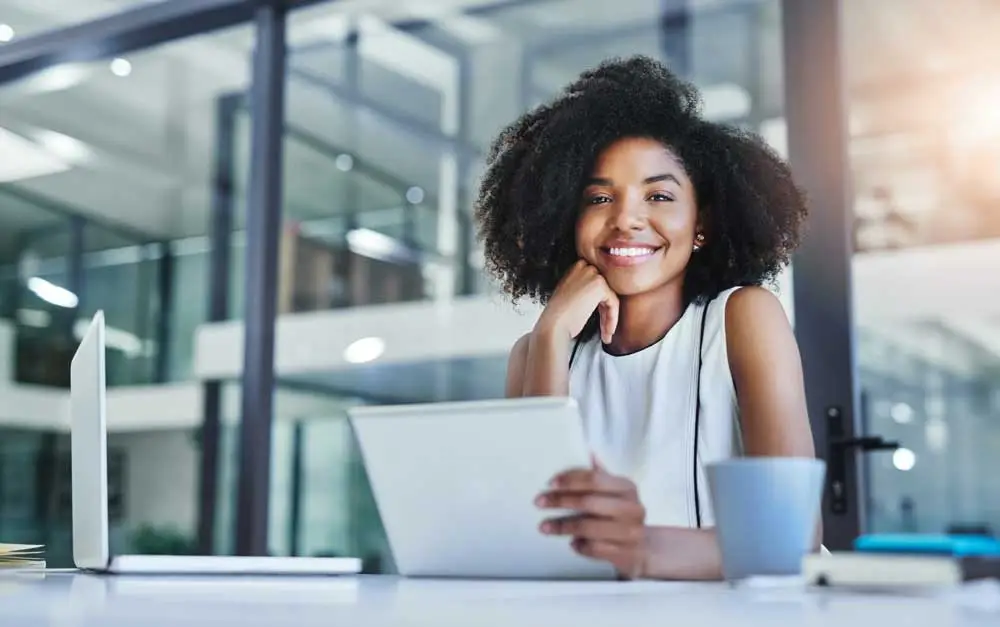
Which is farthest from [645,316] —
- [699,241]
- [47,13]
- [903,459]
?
[47,13]

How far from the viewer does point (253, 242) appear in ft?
11.9

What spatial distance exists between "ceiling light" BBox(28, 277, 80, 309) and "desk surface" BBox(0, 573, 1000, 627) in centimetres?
333

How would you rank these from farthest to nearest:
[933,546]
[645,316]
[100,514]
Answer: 1. [645,316]
2. [100,514]
3. [933,546]

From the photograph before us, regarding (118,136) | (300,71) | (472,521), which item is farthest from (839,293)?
(118,136)

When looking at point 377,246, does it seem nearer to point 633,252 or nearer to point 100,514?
point 633,252

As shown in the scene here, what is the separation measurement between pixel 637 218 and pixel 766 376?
390 millimetres

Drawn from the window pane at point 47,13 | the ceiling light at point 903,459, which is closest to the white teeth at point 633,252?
the ceiling light at point 903,459

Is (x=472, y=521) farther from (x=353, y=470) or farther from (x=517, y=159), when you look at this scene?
(x=353, y=470)

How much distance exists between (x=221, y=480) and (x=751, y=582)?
3170 mm

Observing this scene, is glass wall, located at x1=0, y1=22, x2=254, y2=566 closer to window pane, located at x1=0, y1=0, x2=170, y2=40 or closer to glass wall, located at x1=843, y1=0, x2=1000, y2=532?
window pane, located at x1=0, y1=0, x2=170, y2=40

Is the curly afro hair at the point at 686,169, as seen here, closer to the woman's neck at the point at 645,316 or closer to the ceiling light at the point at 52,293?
the woman's neck at the point at 645,316

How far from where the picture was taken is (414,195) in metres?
3.65

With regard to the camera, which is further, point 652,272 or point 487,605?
point 652,272

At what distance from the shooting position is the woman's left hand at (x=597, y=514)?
1035 mm
